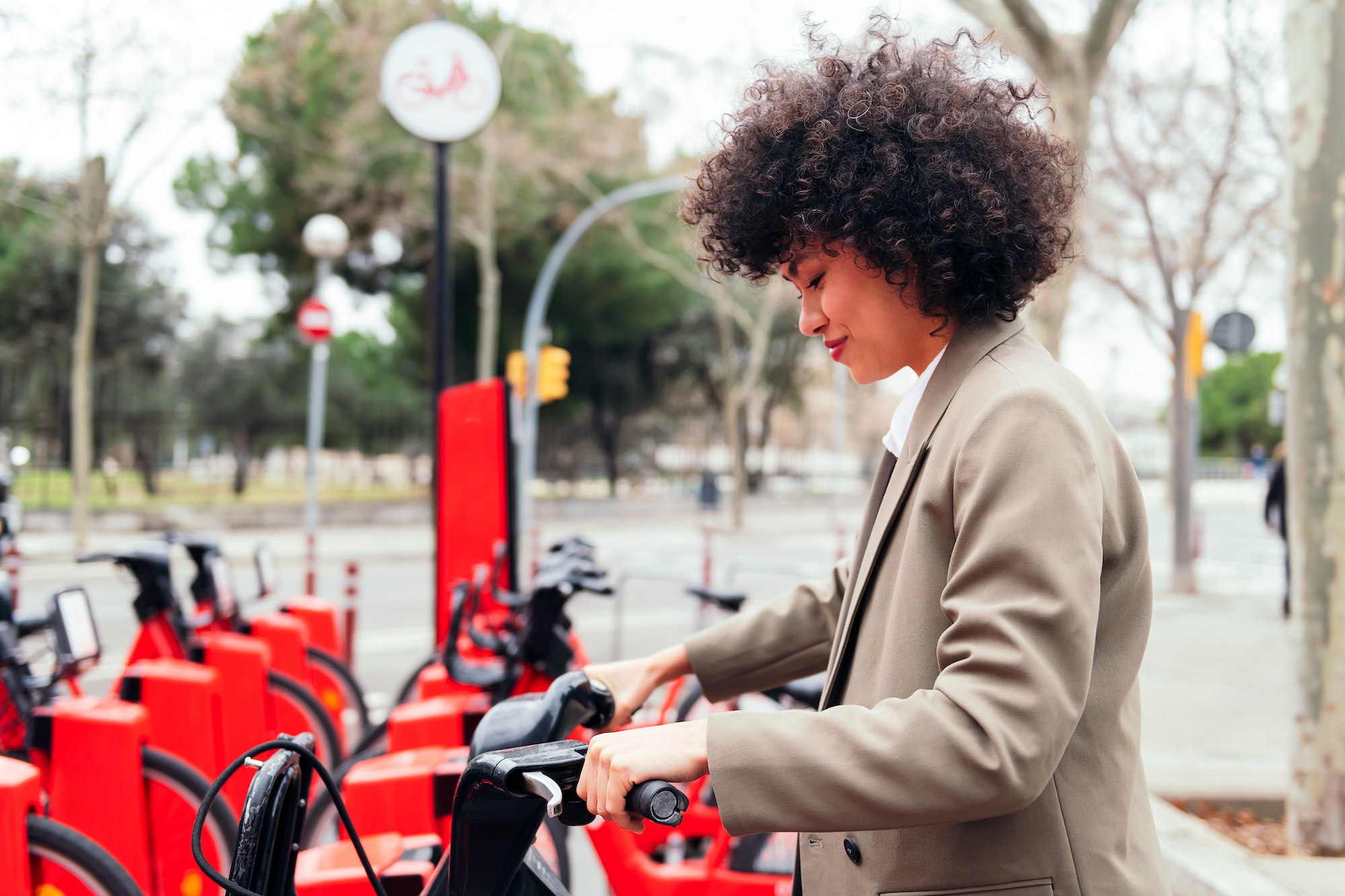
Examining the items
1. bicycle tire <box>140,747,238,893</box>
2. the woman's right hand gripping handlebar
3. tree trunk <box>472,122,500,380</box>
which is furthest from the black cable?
tree trunk <box>472,122,500,380</box>

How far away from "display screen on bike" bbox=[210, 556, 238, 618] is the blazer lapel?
9.36 ft

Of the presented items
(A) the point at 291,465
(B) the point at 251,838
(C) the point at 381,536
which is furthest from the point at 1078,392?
(A) the point at 291,465

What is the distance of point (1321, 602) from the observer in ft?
10.2

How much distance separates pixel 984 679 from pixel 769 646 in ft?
2.27

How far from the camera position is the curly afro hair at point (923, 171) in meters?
1.16

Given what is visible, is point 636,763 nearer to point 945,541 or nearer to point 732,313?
point 945,541

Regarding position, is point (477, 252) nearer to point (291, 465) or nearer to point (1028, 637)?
point (291, 465)

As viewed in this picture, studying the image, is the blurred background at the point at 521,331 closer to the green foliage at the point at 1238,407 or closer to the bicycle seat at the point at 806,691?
the bicycle seat at the point at 806,691

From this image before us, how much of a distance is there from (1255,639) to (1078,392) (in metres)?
8.68

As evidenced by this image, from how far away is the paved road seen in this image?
477 centimetres

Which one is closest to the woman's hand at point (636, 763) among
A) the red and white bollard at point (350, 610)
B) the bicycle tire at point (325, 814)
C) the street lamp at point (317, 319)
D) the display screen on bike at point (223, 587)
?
the bicycle tire at point (325, 814)

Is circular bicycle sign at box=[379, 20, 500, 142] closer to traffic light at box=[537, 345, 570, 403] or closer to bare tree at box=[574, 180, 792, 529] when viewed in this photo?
traffic light at box=[537, 345, 570, 403]

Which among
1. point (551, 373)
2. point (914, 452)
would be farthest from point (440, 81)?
point (551, 373)

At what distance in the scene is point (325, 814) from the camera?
2.81 m
